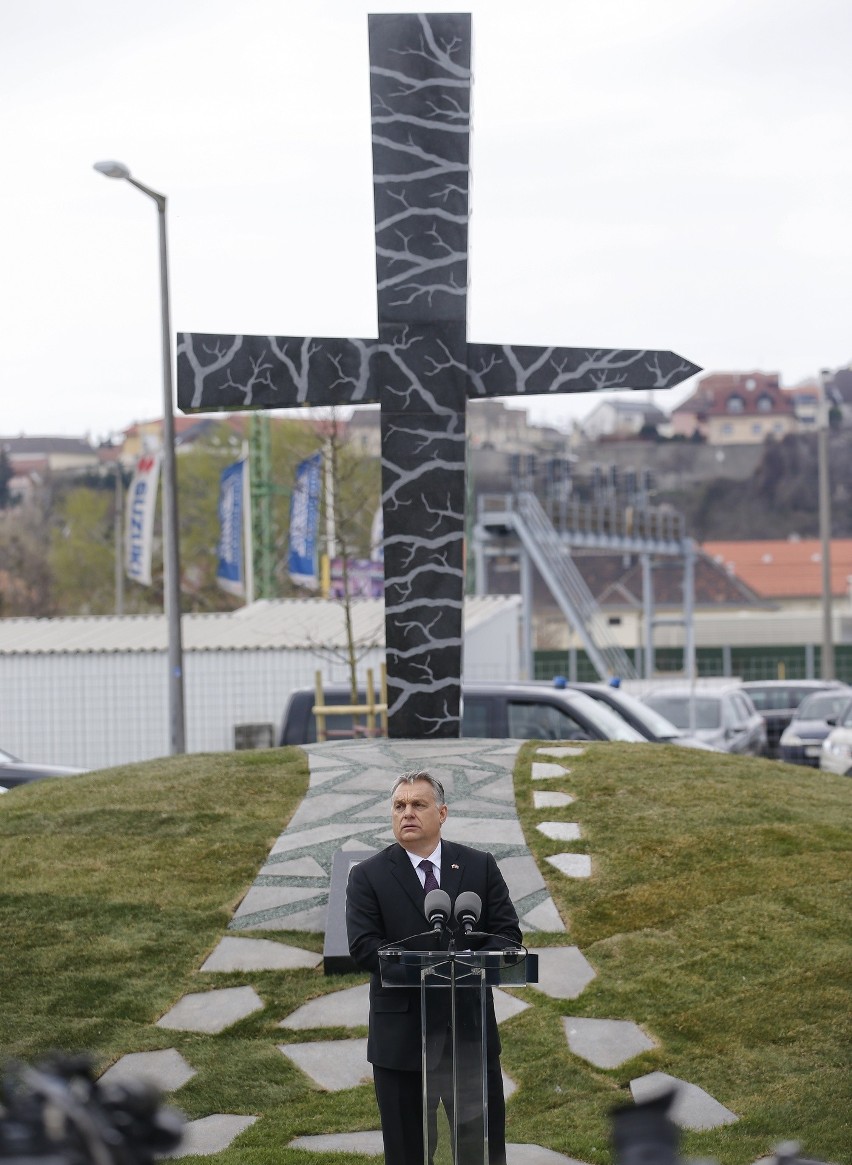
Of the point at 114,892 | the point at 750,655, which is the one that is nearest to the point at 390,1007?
the point at 114,892

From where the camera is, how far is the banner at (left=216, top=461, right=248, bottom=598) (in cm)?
3200

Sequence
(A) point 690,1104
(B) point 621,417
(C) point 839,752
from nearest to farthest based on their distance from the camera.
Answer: (A) point 690,1104, (C) point 839,752, (B) point 621,417

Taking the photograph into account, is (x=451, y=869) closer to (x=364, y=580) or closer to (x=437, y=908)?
Result: (x=437, y=908)

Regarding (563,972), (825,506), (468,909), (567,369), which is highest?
(567,369)

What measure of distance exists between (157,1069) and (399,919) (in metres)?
2.64

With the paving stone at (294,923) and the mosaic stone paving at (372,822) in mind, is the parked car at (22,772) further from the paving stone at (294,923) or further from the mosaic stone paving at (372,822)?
the paving stone at (294,923)

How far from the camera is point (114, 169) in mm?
18844

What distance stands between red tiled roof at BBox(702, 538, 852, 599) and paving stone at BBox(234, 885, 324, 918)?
231ft

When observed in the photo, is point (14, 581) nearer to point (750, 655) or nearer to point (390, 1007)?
point (750, 655)

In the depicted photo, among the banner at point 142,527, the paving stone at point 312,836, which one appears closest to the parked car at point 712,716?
the banner at point 142,527

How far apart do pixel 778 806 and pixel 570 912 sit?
224 centimetres

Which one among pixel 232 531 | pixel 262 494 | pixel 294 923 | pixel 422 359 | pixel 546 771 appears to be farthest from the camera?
pixel 262 494

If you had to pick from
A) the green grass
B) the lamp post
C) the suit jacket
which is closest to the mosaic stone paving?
the green grass

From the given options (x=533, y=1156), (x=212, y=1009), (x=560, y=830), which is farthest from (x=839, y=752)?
(x=533, y=1156)
